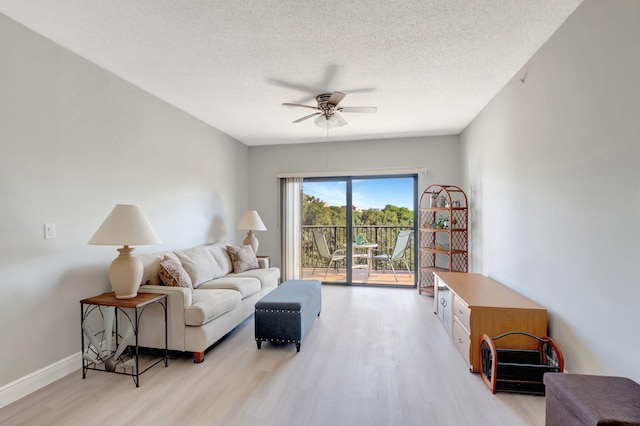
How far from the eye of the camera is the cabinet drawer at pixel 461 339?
2521 millimetres

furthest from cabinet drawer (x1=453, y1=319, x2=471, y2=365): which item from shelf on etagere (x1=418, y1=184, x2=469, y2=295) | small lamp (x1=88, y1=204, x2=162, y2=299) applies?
small lamp (x1=88, y1=204, x2=162, y2=299)

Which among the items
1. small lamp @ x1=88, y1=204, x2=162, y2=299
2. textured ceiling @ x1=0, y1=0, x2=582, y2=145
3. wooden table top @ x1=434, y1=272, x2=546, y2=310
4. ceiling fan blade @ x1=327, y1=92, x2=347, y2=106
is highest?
textured ceiling @ x1=0, y1=0, x2=582, y2=145

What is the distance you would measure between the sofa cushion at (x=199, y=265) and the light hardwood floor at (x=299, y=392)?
760 millimetres

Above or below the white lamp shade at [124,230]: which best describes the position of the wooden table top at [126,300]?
below

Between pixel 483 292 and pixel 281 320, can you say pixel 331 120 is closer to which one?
pixel 281 320

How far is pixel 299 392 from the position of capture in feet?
7.11

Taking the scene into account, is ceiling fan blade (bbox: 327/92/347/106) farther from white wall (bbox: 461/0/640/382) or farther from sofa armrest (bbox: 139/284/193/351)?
sofa armrest (bbox: 139/284/193/351)

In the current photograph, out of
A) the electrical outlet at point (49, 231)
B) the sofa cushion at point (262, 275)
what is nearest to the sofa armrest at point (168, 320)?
the electrical outlet at point (49, 231)

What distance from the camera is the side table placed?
94.0 inches

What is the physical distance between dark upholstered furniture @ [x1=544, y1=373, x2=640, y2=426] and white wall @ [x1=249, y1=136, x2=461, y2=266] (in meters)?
3.91

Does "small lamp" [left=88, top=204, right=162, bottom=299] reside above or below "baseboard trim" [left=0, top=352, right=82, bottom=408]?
above

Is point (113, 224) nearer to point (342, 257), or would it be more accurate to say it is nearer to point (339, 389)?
point (339, 389)

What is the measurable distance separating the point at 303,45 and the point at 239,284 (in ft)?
8.12

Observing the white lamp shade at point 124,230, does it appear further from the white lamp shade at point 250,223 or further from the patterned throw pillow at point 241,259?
the white lamp shade at point 250,223
